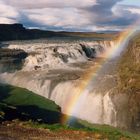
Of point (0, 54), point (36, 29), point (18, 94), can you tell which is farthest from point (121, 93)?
point (36, 29)

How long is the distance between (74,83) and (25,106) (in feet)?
24.1

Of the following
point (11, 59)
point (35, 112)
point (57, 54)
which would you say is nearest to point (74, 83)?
point (35, 112)

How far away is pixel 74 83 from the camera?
49406 mm

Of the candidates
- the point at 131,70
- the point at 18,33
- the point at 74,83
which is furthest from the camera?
the point at 18,33

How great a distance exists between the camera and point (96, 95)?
141ft

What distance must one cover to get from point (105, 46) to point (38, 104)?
45.9 meters

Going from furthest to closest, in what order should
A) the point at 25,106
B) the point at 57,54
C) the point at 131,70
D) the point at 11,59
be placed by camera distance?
the point at 57,54
the point at 11,59
the point at 25,106
the point at 131,70

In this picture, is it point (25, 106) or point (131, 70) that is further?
point (25, 106)

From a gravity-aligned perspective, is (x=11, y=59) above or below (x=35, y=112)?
above

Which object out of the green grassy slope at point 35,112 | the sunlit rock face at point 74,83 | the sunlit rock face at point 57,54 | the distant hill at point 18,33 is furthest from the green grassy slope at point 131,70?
the distant hill at point 18,33

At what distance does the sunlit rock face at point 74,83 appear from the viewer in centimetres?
3970

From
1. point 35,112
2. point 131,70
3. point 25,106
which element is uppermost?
point 131,70

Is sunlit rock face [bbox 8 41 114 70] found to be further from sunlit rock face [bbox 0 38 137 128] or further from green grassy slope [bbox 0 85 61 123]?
green grassy slope [bbox 0 85 61 123]

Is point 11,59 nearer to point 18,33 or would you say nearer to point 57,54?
point 57,54
